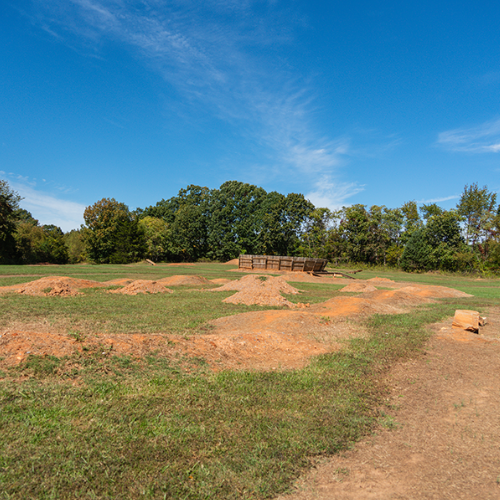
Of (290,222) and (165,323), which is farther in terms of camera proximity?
(290,222)

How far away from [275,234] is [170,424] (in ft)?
171

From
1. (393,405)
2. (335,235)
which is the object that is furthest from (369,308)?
(335,235)

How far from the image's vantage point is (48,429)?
3.47m

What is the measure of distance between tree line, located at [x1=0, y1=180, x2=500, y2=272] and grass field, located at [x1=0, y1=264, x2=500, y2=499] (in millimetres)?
46258

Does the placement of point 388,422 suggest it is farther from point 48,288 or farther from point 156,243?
point 156,243

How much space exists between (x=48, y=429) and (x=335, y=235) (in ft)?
175

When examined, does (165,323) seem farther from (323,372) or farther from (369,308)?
(369,308)

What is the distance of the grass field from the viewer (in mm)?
2893

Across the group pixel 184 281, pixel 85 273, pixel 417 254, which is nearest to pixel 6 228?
pixel 85 273

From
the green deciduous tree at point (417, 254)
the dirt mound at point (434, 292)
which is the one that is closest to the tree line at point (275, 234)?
the green deciduous tree at point (417, 254)

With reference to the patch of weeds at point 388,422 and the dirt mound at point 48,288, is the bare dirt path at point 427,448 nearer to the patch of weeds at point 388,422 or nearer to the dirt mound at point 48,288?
the patch of weeds at point 388,422

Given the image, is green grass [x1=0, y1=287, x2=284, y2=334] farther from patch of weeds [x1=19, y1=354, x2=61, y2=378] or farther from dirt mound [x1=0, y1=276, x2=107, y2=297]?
patch of weeds [x1=19, y1=354, x2=61, y2=378]

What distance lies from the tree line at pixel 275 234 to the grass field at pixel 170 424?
4626 cm

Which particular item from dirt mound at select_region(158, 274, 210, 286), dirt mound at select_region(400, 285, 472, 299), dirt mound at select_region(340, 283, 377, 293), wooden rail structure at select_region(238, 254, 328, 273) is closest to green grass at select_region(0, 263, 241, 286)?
wooden rail structure at select_region(238, 254, 328, 273)
